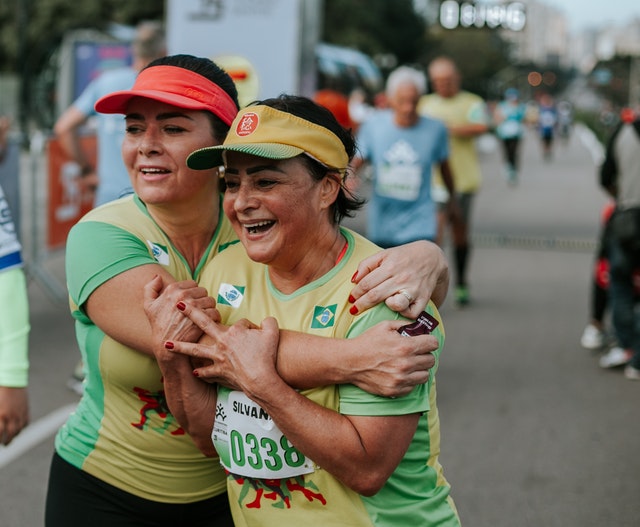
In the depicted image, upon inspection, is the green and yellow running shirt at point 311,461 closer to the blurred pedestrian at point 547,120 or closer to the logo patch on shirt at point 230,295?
the logo patch on shirt at point 230,295

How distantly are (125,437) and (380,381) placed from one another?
79 centimetres

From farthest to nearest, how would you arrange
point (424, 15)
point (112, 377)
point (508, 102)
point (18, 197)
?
point (424, 15) → point (508, 102) → point (18, 197) → point (112, 377)

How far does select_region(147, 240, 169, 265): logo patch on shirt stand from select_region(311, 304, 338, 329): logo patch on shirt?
517 mm

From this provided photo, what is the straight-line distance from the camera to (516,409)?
641 centimetres

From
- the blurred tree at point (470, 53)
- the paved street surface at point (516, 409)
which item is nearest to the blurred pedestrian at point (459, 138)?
the paved street surface at point (516, 409)

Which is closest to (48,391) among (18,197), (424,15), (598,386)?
(18,197)

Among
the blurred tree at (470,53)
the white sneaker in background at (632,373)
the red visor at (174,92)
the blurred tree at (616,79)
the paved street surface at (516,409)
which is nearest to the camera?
the red visor at (174,92)

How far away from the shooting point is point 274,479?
7.38 ft

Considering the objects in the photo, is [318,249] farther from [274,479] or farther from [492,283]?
[492,283]

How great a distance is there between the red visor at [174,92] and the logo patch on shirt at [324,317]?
0.62m

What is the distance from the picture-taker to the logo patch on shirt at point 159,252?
8.44ft

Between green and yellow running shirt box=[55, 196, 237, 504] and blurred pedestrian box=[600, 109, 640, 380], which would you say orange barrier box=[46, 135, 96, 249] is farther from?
green and yellow running shirt box=[55, 196, 237, 504]

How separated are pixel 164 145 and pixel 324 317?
65 centimetres

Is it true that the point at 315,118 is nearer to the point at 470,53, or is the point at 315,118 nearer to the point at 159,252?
the point at 159,252
